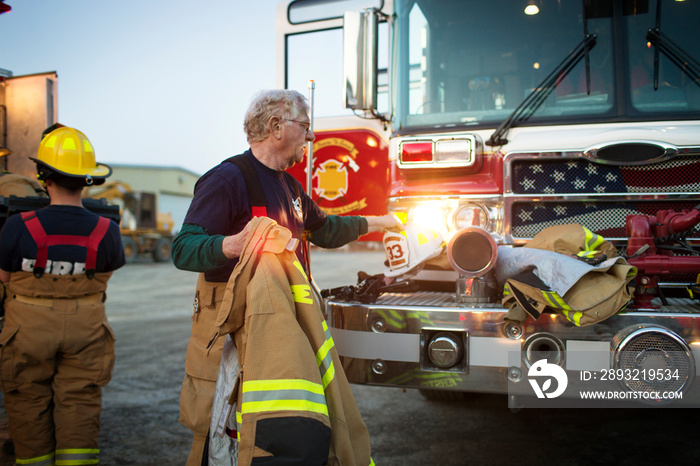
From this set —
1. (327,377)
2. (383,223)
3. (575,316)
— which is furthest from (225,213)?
(575,316)

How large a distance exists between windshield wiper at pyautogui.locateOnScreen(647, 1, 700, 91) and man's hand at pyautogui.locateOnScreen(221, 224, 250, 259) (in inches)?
92.9

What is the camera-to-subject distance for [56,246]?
9.02ft

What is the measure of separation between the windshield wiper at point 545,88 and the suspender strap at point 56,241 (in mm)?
2129

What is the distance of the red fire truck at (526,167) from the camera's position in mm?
2287

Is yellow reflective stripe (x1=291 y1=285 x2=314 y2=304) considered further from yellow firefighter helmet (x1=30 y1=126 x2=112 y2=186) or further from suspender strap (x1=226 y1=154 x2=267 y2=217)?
yellow firefighter helmet (x1=30 y1=126 x2=112 y2=186)

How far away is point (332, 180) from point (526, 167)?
4.87 ft

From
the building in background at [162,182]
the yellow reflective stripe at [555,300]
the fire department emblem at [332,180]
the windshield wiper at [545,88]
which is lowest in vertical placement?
the yellow reflective stripe at [555,300]

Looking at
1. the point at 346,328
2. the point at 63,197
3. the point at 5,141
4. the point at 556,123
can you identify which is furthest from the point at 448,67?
the point at 5,141

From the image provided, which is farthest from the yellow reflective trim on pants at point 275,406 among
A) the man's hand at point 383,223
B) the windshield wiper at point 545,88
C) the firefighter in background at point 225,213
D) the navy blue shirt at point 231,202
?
the windshield wiper at point 545,88

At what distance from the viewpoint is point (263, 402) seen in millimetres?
1637

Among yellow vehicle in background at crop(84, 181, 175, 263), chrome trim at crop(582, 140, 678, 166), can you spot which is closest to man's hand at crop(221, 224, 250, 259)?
chrome trim at crop(582, 140, 678, 166)

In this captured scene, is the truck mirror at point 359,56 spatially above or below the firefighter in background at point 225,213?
above

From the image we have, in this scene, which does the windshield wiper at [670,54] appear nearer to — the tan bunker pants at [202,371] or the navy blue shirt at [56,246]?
the tan bunker pants at [202,371]

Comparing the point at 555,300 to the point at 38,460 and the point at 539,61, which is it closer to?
the point at 539,61
